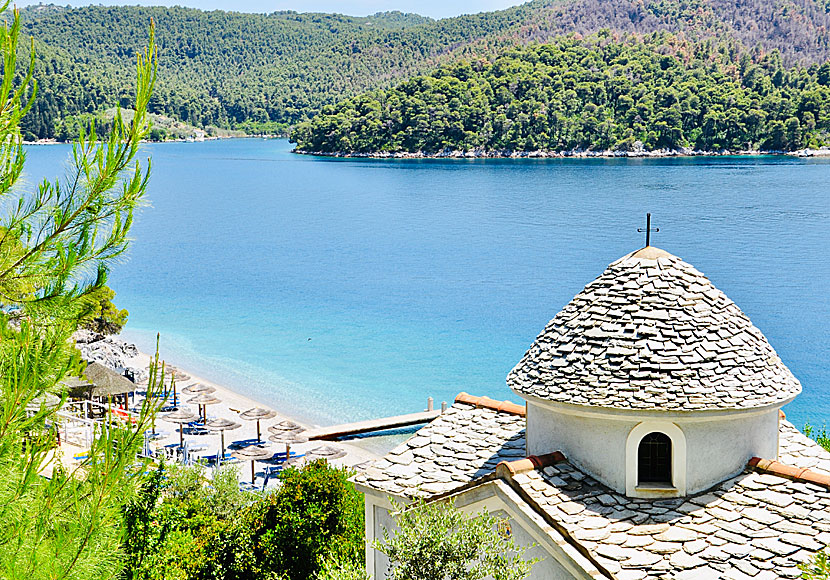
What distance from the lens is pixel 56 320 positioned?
6.11 meters

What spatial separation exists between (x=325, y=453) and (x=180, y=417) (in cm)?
524

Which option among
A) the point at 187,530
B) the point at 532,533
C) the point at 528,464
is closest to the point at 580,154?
the point at 187,530

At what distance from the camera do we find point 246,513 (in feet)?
49.1

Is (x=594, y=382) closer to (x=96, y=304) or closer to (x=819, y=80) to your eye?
(x=96, y=304)

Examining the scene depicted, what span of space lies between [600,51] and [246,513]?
193586 millimetres

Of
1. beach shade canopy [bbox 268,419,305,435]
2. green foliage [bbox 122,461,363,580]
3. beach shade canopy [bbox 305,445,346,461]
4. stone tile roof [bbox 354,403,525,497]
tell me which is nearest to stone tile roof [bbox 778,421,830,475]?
stone tile roof [bbox 354,403,525,497]

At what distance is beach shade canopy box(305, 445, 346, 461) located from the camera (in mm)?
25203

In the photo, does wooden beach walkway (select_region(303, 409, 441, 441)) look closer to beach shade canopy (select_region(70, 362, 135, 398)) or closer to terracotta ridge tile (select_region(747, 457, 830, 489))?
beach shade canopy (select_region(70, 362, 135, 398))

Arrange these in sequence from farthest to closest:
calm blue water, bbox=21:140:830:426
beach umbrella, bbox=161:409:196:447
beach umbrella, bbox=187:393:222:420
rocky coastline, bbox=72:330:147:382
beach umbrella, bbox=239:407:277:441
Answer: calm blue water, bbox=21:140:830:426 < rocky coastline, bbox=72:330:147:382 < beach umbrella, bbox=187:393:222:420 < beach umbrella, bbox=239:407:277:441 < beach umbrella, bbox=161:409:196:447

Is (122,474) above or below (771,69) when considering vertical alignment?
below

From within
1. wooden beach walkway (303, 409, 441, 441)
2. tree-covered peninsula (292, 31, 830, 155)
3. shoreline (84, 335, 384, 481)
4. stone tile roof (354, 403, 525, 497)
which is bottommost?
wooden beach walkway (303, 409, 441, 441)

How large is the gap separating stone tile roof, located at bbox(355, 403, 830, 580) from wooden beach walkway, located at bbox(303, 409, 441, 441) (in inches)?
733

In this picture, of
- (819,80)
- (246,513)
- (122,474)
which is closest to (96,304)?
(122,474)

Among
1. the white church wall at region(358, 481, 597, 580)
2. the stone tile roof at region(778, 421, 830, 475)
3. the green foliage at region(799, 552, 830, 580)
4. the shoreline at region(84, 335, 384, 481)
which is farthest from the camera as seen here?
the shoreline at region(84, 335, 384, 481)
